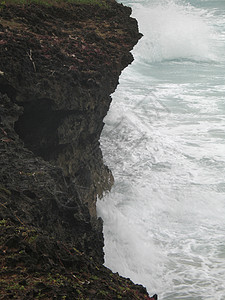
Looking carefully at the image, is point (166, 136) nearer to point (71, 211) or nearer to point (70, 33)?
point (70, 33)

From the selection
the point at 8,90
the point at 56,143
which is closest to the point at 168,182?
the point at 56,143

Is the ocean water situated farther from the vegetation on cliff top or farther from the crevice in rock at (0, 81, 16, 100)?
the vegetation on cliff top

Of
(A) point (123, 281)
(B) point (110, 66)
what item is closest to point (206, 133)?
(B) point (110, 66)

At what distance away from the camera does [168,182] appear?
11633 millimetres

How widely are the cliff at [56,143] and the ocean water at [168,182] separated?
3.43 ft

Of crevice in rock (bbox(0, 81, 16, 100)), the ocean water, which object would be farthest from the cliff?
the ocean water

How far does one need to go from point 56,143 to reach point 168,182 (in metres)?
5.23

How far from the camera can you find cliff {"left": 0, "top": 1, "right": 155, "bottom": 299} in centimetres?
304

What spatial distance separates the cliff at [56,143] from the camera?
304 centimetres

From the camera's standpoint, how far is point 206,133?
1566cm

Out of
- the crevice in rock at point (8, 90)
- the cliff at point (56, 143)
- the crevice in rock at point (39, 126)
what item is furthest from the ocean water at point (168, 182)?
the crevice in rock at point (8, 90)

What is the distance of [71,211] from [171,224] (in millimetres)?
5122

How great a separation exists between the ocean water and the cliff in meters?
1.05

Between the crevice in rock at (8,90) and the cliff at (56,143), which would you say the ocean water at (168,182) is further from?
the crevice in rock at (8,90)
